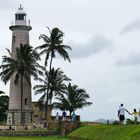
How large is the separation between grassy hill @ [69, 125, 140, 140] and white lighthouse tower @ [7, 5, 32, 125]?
1370 inches

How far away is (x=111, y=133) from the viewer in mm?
29969

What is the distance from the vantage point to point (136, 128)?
86.8ft

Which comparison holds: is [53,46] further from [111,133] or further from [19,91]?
[111,133]

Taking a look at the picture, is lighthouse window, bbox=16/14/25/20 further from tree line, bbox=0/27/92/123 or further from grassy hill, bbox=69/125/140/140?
grassy hill, bbox=69/125/140/140

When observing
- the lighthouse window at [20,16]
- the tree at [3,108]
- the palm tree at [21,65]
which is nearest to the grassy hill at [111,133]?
the palm tree at [21,65]

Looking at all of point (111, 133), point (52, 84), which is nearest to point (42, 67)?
point (52, 84)

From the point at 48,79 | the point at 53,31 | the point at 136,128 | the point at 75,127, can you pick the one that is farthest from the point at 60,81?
the point at 136,128

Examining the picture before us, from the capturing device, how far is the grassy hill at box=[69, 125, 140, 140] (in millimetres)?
→ 25688

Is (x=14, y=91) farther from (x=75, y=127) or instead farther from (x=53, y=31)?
(x=75, y=127)

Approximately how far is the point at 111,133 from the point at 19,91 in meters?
44.4

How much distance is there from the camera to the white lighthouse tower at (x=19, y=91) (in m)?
73.8

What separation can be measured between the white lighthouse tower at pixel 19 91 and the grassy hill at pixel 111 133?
1370 inches

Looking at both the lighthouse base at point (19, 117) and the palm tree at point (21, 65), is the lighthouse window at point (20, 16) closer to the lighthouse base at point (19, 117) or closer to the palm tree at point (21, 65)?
the palm tree at point (21, 65)

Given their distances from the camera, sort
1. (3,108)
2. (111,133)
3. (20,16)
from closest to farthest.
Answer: (111,133) < (20,16) < (3,108)
